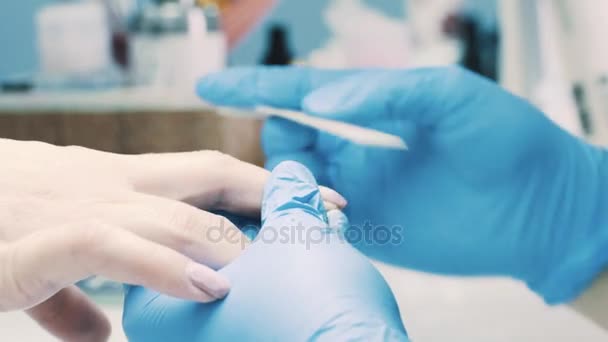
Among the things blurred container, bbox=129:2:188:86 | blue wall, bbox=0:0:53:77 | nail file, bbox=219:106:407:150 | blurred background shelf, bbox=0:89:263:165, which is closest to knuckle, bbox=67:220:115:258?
nail file, bbox=219:106:407:150

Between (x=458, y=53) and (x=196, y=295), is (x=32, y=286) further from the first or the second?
(x=458, y=53)

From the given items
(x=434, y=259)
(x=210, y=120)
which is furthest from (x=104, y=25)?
(x=434, y=259)

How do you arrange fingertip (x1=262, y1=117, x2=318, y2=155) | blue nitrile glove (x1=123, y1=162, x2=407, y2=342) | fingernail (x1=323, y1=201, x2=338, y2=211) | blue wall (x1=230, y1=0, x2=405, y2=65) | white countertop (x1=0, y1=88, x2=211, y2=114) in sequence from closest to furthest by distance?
blue nitrile glove (x1=123, y1=162, x2=407, y2=342)
fingernail (x1=323, y1=201, x2=338, y2=211)
fingertip (x1=262, y1=117, x2=318, y2=155)
white countertop (x1=0, y1=88, x2=211, y2=114)
blue wall (x1=230, y1=0, x2=405, y2=65)

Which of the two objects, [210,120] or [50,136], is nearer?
[210,120]

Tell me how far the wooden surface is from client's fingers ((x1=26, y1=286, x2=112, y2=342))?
214mm

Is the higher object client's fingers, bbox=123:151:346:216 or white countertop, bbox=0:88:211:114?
client's fingers, bbox=123:151:346:216

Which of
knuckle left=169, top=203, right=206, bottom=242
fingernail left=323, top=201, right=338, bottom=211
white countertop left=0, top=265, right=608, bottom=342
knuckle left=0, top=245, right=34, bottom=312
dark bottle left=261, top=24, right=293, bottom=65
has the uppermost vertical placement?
knuckle left=169, top=203, right=206, bottom=242

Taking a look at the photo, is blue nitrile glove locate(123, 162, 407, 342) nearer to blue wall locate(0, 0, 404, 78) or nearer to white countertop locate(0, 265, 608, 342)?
white countertop locate(0, 265, 608, 342)

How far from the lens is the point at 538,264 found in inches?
29.1

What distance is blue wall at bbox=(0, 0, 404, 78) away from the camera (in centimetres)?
115

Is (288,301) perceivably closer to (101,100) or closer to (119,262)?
(119,262)

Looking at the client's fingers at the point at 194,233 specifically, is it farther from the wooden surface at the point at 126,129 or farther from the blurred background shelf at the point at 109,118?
the blurred background shelf at the point at 109,118

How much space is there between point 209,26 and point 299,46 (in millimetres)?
172

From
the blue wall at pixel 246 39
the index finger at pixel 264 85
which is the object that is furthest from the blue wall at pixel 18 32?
the index finger at pixel 264 85
